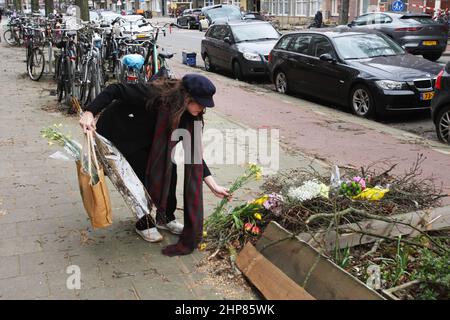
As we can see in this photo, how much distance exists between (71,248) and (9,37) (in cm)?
2291

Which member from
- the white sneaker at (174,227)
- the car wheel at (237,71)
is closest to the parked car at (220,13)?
the car wheel at (237,71)

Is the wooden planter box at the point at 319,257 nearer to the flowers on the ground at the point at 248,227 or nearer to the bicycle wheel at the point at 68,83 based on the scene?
the flowers on the ground at the point at 248,227

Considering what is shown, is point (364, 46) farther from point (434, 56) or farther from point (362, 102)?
point (434, 56)

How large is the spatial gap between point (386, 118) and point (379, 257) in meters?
6.26

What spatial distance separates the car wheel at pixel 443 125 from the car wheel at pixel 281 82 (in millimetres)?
4539

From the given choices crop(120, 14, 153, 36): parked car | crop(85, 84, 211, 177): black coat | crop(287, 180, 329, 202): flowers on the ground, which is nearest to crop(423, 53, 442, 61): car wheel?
crop(120, 14, 153, 36): parked car

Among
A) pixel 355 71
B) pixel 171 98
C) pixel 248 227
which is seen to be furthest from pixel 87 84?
pixel 248 227

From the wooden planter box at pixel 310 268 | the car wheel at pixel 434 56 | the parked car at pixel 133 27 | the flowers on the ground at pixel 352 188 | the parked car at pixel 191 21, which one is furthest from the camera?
the parked car at pixel 191 21

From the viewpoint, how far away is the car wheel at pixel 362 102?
9258 millimetres

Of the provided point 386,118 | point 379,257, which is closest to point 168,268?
point 379,257

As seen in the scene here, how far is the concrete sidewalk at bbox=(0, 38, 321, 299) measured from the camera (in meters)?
3.51

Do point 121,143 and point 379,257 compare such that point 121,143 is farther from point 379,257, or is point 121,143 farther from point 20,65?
point 20,65
